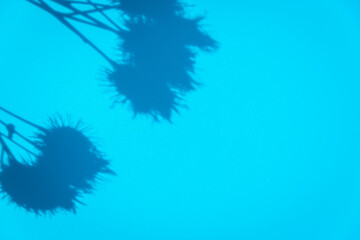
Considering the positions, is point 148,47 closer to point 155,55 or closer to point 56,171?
point 155,55

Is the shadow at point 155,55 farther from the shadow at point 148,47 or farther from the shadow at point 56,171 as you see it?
the shadow at point 56,171

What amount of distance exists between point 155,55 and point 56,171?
1.16m

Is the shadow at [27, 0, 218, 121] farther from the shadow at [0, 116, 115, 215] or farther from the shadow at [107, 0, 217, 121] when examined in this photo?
the shadow at [0, 116, 115, 215]

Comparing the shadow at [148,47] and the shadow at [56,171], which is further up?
the shadow at [148,47]

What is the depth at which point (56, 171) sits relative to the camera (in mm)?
1629

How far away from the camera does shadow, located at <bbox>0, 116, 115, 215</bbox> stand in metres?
1.57

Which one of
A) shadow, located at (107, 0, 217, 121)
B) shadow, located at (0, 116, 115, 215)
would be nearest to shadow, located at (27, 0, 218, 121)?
shadow, located at (107, 0, 217, 121)

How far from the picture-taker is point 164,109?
157 cm

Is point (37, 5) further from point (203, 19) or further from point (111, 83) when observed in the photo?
→ point (203, 19)

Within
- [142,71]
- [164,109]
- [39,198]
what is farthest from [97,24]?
[39,198]

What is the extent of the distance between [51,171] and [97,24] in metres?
1.14

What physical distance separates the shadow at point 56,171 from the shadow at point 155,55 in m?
0.48

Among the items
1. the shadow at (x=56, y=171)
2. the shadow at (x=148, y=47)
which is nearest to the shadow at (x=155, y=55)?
the shadow at (x=148, y=47)

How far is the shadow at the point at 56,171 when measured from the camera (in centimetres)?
157
